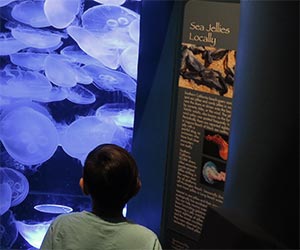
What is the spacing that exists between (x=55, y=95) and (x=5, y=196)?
0.58 m

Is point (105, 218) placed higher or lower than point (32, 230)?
higher

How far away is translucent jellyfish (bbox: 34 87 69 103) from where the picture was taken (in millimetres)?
2854

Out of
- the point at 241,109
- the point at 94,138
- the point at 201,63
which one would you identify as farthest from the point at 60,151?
the point at 241,109

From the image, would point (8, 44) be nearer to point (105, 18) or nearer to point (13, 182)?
point (105, 18)

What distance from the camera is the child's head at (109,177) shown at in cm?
162

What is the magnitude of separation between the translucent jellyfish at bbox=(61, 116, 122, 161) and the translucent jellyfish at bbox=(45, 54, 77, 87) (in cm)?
21

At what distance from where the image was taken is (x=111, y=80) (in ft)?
9.59

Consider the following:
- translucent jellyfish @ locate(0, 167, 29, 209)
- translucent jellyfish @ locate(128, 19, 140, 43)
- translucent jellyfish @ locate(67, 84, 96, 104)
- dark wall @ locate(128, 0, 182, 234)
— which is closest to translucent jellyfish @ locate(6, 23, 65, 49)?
translucent jellyfish @ locate(67, 84, 96, 104)

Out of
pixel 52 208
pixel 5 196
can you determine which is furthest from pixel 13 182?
pixel 52 208

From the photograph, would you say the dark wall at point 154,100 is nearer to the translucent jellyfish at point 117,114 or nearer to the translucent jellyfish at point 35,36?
the translucent jellyfish at point 117,114

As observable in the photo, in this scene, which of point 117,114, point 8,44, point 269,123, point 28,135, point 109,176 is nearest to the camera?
point 109,176

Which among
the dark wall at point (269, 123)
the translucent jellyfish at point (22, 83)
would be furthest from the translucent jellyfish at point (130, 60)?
the dark wall at point (269, 123)

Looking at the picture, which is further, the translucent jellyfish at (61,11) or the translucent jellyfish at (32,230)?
the translucent jellyfish at (32,230)

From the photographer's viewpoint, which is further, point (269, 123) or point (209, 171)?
point (209, 171)
